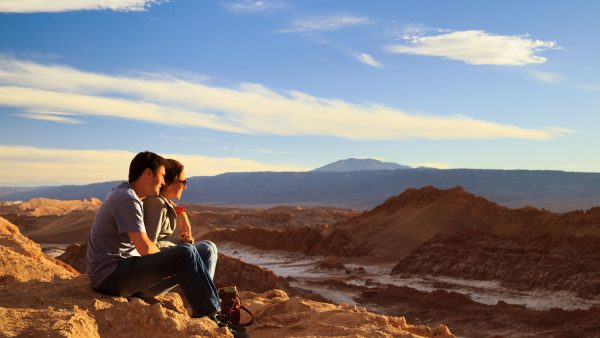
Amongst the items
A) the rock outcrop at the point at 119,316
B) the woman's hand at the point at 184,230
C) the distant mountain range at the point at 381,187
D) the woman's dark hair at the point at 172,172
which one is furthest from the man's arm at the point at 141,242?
the distant mountain range at the point at 381,187

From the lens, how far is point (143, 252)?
13.5 ft

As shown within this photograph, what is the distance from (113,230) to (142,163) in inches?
19.9

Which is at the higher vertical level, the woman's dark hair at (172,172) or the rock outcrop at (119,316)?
the woman's dark hair at (172,172)

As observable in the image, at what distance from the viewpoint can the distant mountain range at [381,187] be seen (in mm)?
105688

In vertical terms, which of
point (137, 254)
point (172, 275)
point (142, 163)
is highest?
point (142, 163)

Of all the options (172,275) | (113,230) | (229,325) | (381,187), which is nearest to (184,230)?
(172,275)

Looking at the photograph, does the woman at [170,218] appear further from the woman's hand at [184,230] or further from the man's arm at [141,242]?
the man's arm at [141,242]

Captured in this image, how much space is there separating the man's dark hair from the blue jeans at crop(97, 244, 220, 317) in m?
0.59

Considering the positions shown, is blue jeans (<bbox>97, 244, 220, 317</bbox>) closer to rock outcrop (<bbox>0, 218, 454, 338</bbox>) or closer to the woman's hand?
rock outcrop (<bbox>0, 218, 454, 338</bbox>)

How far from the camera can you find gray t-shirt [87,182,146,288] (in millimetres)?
4109

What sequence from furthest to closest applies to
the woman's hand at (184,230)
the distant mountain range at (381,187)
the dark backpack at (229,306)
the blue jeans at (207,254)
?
the distant mountain range at (381,187) < the woman's hand at (184,230) < the dark backpack at (229,306) < the blue jeans at (207,254)

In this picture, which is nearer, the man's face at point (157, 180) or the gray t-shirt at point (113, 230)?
the gray t-shirt at point (113, 230)

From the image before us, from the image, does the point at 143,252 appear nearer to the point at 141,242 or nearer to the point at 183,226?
the point at 141,242

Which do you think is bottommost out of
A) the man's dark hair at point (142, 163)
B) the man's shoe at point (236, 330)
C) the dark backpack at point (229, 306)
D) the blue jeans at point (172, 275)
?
the man's shoe at point (236, 330)
